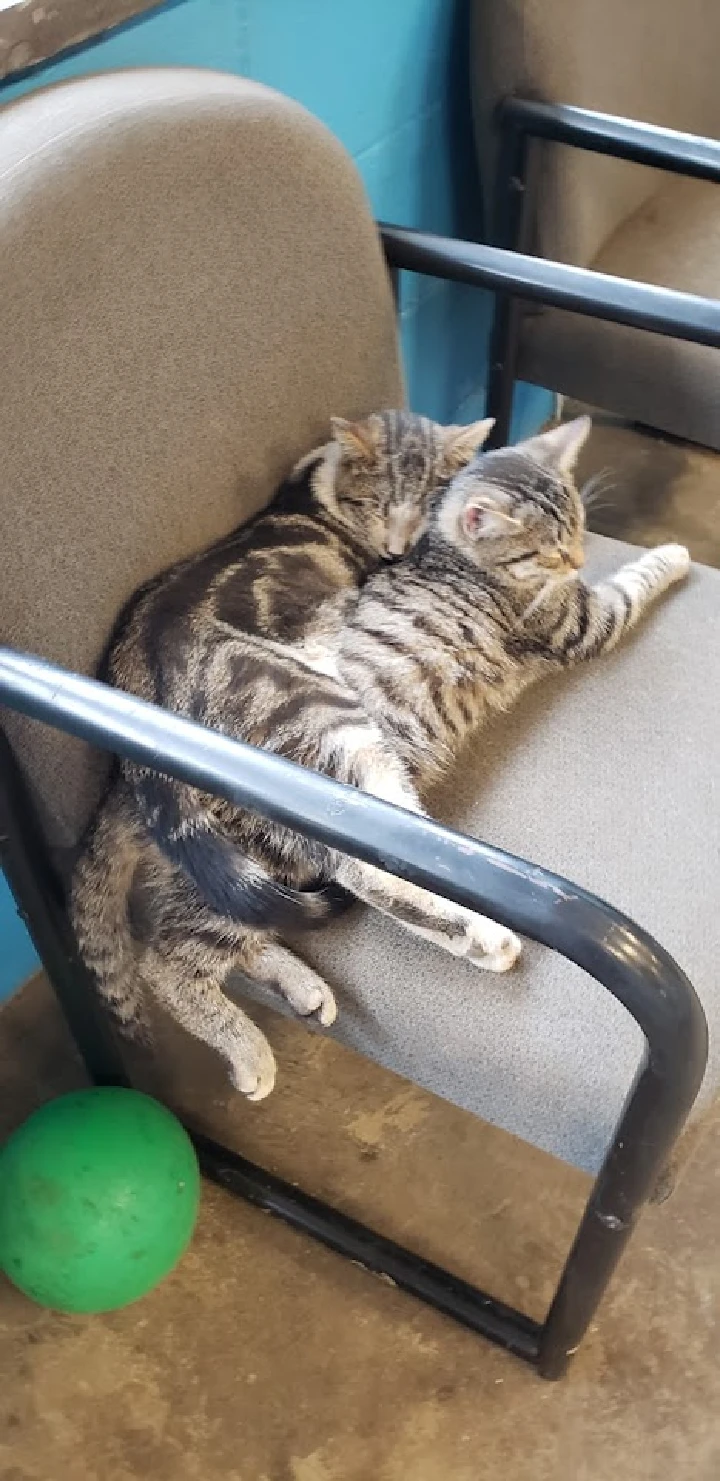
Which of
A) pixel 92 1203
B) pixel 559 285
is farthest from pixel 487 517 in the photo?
pixel 92 1203

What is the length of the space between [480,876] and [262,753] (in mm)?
165

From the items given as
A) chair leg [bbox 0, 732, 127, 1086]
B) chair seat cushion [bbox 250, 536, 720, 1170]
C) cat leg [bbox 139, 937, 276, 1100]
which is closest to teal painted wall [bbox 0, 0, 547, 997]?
chair leg [bbox 0, 732, 127, 1086]

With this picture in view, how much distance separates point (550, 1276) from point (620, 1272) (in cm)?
7

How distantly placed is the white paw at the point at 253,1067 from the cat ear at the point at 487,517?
1.74 feet

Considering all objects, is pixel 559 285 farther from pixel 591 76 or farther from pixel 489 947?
pixel 489 947

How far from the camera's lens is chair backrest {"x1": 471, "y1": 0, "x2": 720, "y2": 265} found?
1.45m

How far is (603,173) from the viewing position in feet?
5.27

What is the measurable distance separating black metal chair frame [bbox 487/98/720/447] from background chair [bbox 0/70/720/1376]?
31 centimetres

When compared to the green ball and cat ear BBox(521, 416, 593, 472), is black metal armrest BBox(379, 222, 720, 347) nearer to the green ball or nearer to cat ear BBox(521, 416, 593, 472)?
cat ear BBox(521, 416, 593, 472)

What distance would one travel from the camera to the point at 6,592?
871 mm

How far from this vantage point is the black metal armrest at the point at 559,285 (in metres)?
1.15

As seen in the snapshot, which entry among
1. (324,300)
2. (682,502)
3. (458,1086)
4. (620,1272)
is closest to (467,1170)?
(620,1272)

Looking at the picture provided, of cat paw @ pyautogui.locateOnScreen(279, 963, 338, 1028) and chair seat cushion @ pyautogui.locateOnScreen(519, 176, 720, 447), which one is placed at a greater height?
chair seat cushion @ pyautogui.locateOnScreen(519, 176, 720, 447)

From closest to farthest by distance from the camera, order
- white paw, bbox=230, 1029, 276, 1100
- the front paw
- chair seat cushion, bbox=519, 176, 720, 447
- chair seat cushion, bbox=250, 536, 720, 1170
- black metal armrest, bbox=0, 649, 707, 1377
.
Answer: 1. black metal armrest, bbox=0, 649, 707, 1377
2. chair seat cushion, bbox=250, 536, 720, 1170
3. white paw, bbox=230, 1029, 276, 1100
4. the front paw
5. chair seat cushion, bbox=519, 176, 720, 447
